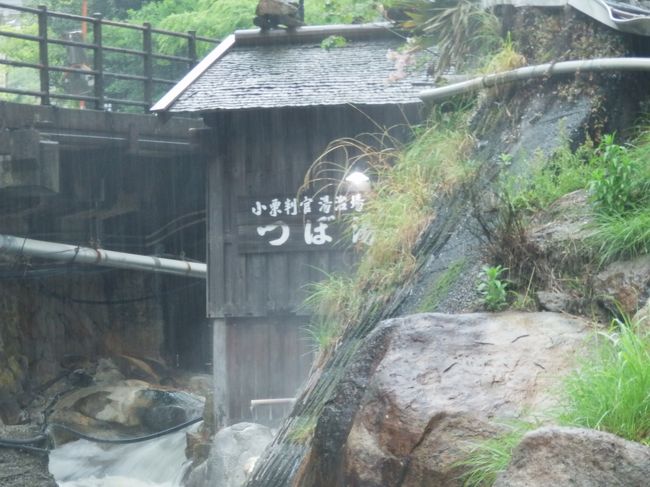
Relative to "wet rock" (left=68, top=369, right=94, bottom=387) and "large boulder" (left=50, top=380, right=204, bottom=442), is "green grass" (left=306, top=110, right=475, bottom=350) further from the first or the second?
"wet rock" (left=68, top=369, right=94, bottom=387)

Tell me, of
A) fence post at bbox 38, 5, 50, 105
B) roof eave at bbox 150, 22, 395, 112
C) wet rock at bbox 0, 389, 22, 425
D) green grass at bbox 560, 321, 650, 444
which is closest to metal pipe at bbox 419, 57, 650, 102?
green grass at bbox 560, 321, 650, 444

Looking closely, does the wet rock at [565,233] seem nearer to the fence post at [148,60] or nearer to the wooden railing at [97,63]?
the wooden railing at [97,63]

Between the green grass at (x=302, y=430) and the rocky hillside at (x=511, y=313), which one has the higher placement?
the rocky hillside at (x=511, y=313)

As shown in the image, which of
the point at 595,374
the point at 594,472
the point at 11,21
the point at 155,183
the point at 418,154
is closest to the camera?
the point at 594,472

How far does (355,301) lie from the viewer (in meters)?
6.86

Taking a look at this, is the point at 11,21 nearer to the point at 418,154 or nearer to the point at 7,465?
the point at 7,465

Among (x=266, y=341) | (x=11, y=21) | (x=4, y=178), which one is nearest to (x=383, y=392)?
(x=266, y=341)

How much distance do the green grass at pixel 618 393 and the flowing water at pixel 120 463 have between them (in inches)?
429

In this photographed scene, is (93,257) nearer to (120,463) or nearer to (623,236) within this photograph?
(120,463)

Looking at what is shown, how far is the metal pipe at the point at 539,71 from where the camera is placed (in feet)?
18.6

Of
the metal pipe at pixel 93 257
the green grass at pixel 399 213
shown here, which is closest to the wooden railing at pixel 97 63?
the metal pipe at pixel 93 257

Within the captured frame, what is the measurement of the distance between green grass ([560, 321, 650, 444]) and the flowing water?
1089cm

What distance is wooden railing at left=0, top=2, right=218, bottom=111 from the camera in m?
13.0

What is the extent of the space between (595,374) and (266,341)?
28.0 ft
